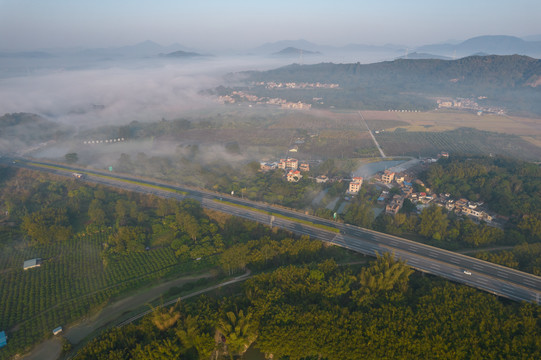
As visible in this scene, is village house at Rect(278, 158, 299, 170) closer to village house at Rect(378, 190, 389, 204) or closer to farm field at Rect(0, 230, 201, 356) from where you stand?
village house at Rect(378, 190, 389, 204)

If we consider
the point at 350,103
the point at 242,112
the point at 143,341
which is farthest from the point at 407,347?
the point at 350,103

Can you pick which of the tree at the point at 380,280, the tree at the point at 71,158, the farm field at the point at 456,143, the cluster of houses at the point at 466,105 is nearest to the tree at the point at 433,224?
the tree at the point at 380,280

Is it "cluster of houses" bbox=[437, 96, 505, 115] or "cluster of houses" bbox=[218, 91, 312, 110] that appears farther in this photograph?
"cluster of houses" bbox=[218, 91, 312, 110]

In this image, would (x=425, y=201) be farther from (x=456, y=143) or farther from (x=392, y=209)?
(x=456, y=143)

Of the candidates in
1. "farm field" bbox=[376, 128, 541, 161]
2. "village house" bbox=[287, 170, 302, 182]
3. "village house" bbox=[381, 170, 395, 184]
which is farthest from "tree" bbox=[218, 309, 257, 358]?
"farm field" bbox=[376, 128, 541, 161]

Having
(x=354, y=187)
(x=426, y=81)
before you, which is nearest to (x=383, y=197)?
(x=354, y=187)

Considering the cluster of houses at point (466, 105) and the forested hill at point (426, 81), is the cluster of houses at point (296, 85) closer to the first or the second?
the forested hill at point (426, 81)

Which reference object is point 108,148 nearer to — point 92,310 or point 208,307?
point 92,310
